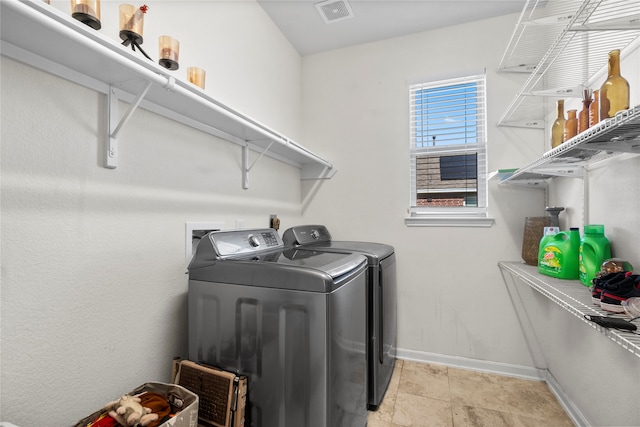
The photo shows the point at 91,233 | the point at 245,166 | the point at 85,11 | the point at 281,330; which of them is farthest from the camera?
the point at 245,166

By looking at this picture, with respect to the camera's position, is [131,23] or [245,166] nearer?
[131,23]

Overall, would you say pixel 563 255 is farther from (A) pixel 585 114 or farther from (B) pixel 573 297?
(A) pixel 585 114

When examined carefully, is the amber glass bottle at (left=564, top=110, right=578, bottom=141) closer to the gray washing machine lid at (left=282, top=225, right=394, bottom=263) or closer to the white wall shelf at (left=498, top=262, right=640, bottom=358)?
the white wall shelf at (left=498, top=262, right=640, bottom=358)

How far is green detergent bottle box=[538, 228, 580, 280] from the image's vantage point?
63.9 inches

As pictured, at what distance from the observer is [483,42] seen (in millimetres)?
2402

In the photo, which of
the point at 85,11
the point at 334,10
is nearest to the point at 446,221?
the point at 334,10

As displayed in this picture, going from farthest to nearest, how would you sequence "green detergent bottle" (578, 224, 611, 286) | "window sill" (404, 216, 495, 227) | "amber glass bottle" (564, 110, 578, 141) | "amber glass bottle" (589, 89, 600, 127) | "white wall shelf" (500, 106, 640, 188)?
"window sill" (404, 216, 495, 227), "amber glass bottle" (564, 110, 578, 141), "green detergent bottle" (578, 224, 611, 286), "amber glass bottle" (589, 89, 600, 127), "white wall shelf" (500, 106, 640, 188)

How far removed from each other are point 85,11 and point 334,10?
6.13ft

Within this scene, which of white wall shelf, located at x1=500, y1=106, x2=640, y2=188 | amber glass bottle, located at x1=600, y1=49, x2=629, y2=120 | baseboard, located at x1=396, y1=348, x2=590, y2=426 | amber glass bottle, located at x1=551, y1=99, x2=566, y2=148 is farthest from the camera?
baseboard, located at x1=396, y1=348, x2=590, y2=426

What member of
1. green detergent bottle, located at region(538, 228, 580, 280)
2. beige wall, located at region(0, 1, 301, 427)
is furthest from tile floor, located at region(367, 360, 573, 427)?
beige wall, located at region(0, 1, 301, 427)

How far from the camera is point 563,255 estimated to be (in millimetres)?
1648

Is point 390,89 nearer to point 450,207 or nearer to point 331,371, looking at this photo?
point 450,207

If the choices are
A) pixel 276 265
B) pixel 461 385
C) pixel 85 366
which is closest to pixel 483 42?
pixel 276 265

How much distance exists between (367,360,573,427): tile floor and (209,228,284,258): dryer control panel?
1.24 m
